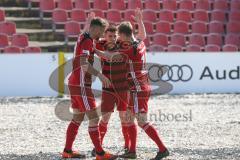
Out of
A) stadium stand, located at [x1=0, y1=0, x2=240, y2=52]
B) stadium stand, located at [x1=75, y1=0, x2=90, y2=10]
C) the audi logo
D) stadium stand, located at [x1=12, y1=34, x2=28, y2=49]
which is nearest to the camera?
the audi logo

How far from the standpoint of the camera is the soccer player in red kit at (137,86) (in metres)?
9.85

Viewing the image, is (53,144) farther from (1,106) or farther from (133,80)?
(1,106)

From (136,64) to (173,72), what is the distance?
9.91m

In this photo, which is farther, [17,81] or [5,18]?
[5,18]

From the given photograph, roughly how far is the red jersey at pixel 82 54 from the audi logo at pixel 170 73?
31.7 feet

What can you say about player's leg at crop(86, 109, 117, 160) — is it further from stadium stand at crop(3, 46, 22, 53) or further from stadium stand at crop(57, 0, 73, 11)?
stadium stand at crop(57, 0, 73, 11)

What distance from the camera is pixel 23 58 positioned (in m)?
19.1

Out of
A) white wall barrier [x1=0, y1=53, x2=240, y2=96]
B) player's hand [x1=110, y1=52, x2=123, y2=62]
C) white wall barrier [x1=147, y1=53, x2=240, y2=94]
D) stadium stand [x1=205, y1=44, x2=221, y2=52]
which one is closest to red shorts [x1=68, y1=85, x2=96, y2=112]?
player's hand [x1=110, y1=52, x2=123, y2=62]

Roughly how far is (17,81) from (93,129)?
9745 mm

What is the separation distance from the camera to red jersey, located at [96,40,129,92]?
1003 centimetres

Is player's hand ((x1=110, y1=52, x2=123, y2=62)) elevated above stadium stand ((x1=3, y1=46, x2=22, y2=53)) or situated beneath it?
situated beneath

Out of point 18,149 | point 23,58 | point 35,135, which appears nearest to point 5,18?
point 23,58

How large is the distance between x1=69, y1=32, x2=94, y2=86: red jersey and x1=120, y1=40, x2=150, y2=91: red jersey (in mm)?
530

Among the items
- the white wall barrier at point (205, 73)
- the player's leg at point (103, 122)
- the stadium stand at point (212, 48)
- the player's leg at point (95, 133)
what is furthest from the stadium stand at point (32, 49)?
the player's leg at point (95, 133)
